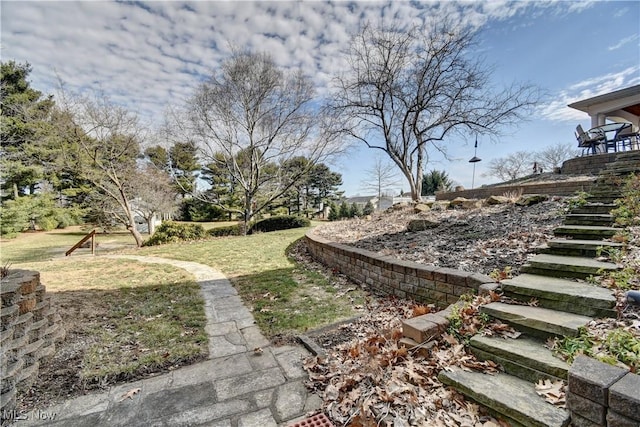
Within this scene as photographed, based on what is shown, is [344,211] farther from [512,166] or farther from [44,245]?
[44,245]

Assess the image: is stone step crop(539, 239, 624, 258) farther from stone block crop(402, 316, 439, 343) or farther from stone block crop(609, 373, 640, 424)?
stone block crop(609, 373, 640, 424)

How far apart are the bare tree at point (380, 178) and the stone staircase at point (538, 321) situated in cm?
2312

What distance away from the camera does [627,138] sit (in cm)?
880

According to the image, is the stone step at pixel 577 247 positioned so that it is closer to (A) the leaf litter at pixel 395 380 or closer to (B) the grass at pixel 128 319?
(A) the leaf litter at pixel 395 380

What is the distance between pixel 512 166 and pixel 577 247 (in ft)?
87.0

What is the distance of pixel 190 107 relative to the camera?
38.8ft

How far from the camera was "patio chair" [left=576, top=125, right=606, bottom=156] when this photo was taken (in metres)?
8.85

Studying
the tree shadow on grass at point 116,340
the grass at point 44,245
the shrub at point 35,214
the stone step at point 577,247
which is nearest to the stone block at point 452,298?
the stone step at point 577,247

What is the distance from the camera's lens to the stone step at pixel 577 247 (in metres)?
2.96

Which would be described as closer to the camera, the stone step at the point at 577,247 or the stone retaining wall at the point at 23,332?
the stone retaining wall at the point at 23,332

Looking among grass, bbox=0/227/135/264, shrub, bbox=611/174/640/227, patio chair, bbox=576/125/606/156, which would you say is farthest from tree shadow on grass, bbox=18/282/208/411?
patio chair, bbox=576/125/606/156

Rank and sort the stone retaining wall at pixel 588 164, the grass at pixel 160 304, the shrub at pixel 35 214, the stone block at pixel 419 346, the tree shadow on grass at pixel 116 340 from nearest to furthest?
the stone block at pixel 419 346
the tree shadow on grass at pixel 116 340
the grass at pixel 160 304
the stone retaining wall at pixel 588 164
the shrub at pixel 35 214

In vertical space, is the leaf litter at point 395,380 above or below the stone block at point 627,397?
below

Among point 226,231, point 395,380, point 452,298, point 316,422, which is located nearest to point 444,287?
point 452,298
